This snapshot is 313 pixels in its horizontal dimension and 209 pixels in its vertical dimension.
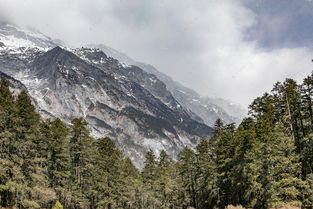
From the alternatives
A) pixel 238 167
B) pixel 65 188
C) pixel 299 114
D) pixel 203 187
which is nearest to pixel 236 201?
pixel 238 167

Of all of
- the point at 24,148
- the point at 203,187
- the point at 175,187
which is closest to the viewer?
the point at 24,148

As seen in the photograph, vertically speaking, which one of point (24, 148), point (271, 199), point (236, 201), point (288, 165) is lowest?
point (24, 148)

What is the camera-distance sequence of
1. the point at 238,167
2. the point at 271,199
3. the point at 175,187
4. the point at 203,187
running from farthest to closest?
the point at 175,187
the point at 203,187
the point at 238,167
the point at 271,199

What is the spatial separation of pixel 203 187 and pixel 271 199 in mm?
27486

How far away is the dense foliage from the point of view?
3145cm

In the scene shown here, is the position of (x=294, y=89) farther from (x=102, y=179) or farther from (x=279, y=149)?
(x=102, y=179)

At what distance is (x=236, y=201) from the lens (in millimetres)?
45531

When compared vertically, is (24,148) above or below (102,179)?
above

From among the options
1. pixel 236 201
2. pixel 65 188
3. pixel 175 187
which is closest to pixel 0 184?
pixel 65 188

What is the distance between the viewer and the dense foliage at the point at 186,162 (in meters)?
31.5

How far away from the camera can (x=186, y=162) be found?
211 ft

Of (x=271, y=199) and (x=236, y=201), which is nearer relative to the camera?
(x=271, y=199)

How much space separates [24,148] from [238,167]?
2557cm

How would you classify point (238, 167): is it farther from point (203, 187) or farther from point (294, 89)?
point (203, 187)
